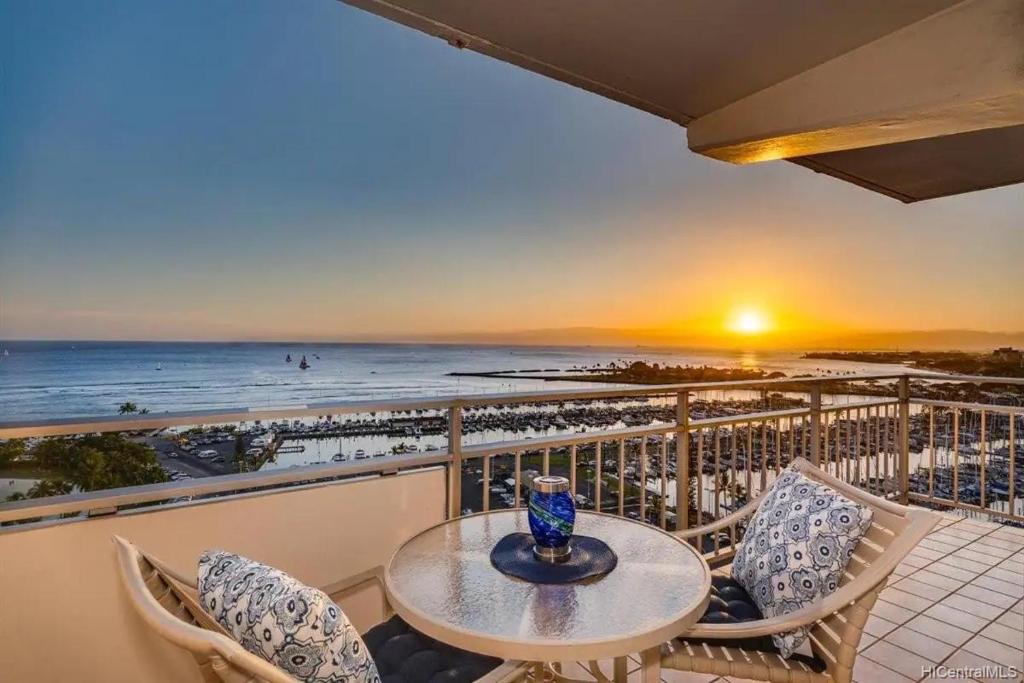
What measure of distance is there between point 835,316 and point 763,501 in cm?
582

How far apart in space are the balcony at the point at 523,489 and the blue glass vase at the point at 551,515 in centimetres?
81

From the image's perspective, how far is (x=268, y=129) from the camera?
19.8ft

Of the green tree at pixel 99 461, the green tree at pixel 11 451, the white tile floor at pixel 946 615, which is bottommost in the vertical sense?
the white tile floor at pixel 946 615

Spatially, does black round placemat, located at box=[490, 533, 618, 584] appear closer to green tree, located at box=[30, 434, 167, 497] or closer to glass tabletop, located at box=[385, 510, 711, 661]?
glass tabletop, located at box=[385, 510, 711, 661]

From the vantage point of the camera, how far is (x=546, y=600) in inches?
52.2

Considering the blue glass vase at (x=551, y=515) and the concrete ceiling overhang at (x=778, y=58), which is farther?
the concrete ceiling overhang at (x=778, y=58)

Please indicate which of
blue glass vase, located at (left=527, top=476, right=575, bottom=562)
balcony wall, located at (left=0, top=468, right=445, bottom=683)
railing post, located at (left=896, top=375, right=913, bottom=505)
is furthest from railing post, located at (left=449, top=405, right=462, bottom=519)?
railing post, located at (left=896, top=375, right=913, bottom=505)

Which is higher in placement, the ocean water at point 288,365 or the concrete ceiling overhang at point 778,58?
the concrete ceiling overhang at point 778,58

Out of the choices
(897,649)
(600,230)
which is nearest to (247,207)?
(600,230)

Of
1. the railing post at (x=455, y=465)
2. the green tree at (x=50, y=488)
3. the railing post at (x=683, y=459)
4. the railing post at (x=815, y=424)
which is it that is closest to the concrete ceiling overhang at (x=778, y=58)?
the railing post at (x=683, y=459)

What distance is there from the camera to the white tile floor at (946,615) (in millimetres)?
2305

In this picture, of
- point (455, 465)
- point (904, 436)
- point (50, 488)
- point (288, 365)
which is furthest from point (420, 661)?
point (288, 365)

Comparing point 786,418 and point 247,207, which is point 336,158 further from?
point 786,418

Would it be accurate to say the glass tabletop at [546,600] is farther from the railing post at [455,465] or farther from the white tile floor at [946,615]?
the white tile floor at [946,615]
